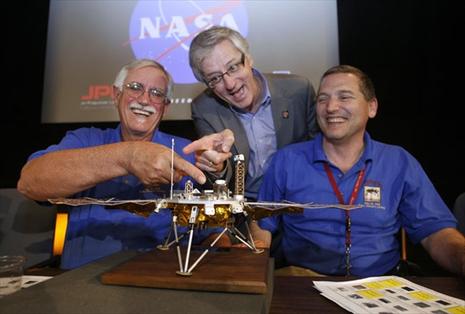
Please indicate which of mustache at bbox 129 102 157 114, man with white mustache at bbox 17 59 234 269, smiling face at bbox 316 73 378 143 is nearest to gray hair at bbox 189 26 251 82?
man with white mustache at bbox 17 59 234 269

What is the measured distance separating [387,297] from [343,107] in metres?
1.24

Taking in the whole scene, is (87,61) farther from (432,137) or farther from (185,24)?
(432,137)

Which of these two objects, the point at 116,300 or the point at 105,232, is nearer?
the point at 116,300

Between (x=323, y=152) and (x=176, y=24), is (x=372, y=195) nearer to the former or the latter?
(x=323, y=152)

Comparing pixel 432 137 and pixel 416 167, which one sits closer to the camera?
pixel 416 167

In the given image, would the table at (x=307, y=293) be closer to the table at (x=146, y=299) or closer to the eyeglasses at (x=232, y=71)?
the table at (x=146, y=299)

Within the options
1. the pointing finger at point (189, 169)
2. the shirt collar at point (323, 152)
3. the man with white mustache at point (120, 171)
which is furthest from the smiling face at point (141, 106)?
the shirt collar at point (323, 152)

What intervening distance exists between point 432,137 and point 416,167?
4.87 feet

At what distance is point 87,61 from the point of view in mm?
3631

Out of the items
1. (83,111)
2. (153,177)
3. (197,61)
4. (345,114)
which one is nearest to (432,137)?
(345,114)

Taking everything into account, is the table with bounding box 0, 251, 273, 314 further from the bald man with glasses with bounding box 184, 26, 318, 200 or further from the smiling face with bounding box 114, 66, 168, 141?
the bald man with glasses with bounding box 184, 26, 318, 200

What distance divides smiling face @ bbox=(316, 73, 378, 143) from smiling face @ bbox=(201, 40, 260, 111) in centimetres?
55

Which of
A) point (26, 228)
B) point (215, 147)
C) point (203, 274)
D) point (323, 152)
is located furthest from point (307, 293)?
point (26, 228)

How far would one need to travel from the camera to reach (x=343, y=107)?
198 centimetres
